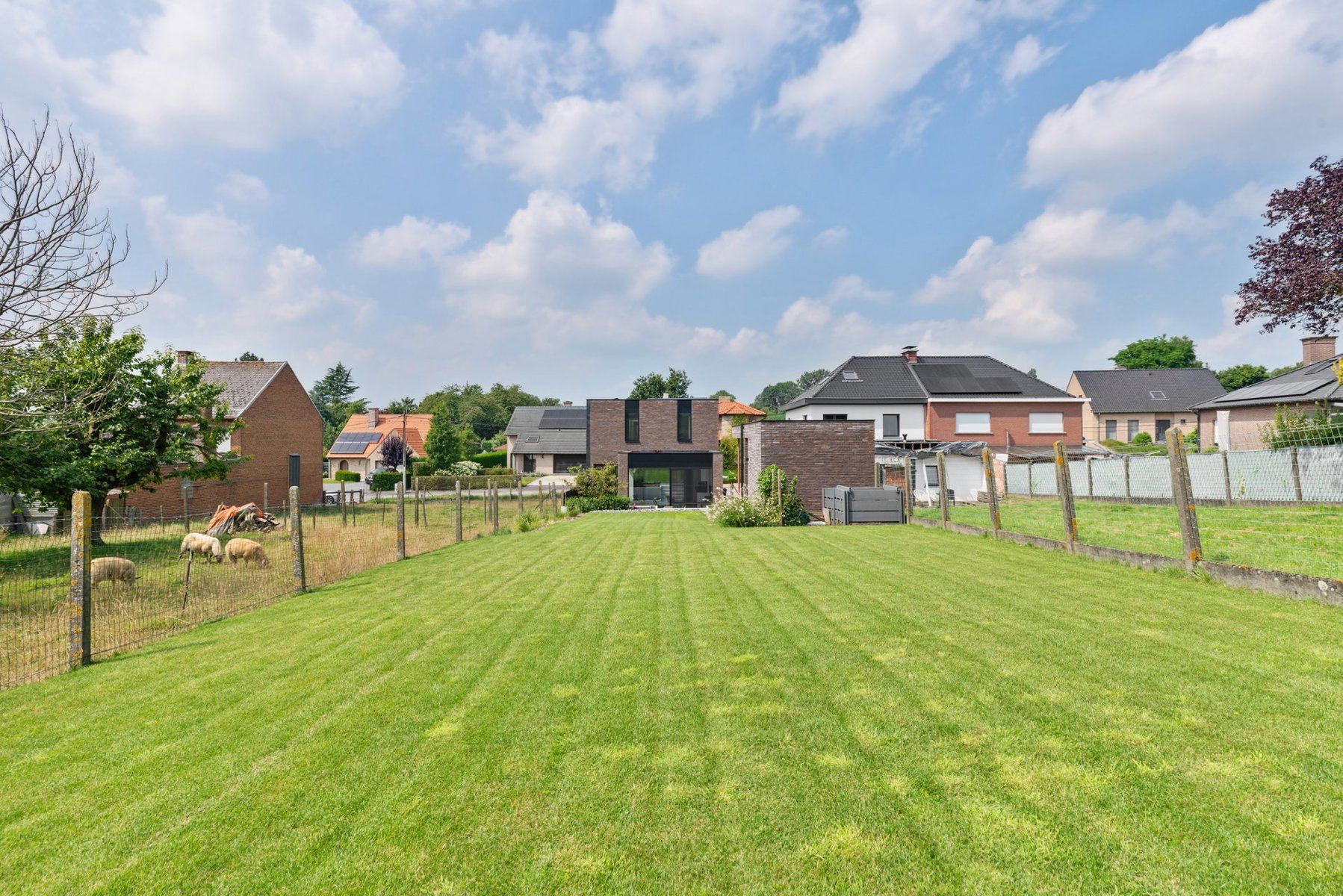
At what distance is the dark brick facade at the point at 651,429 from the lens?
35.4m

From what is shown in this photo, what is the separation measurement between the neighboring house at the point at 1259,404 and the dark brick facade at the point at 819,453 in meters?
11.6

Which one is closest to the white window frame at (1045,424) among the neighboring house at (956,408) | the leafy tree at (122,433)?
the neighboring house at (956,408)

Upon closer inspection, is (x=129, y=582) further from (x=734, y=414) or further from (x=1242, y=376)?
(x=1242, y=376)

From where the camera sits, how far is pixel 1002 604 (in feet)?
20.9

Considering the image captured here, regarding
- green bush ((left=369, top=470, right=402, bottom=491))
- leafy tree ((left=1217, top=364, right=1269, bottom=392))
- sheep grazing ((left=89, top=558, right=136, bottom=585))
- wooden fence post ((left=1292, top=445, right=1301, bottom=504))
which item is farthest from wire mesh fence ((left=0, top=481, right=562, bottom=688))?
leafy tree ((left=1217, top=364, right=1269, bottom=392))

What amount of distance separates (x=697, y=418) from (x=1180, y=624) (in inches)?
1233

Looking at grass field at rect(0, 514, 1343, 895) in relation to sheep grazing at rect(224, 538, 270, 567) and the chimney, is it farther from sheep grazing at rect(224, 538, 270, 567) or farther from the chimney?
the chimney

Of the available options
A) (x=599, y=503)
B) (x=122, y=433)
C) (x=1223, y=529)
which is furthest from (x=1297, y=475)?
(x=122, y=433)

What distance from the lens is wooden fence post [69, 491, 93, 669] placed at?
577 centimetres

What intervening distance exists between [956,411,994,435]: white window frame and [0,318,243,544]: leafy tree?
3374 cm

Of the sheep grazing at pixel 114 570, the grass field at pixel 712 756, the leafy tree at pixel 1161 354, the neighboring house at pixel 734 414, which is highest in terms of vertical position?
the leafy tree at pixel 1161 354

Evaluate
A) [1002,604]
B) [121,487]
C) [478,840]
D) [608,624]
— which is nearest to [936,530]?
[1002,604]

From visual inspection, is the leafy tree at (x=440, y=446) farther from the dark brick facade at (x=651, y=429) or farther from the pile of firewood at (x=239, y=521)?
the pile of firewood at (x=239, y=521)

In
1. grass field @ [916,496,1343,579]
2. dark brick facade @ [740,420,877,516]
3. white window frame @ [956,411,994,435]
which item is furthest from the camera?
white window frame @ [956,411,994,435]
